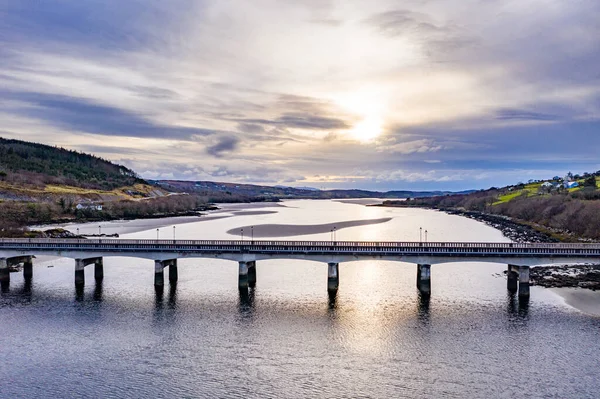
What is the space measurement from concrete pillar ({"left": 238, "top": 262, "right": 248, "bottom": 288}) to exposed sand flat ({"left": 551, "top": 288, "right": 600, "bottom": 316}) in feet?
137

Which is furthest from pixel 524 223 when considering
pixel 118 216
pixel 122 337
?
pixel 118 216

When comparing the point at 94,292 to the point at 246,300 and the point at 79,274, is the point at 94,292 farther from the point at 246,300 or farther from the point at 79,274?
the point at 246,300

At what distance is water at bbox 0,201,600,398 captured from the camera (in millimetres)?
34469

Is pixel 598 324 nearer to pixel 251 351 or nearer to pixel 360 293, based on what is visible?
pixel 360 293

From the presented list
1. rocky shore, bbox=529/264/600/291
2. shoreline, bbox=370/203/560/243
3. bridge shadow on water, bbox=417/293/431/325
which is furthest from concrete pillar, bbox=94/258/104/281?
shoreline, bbox=370/203/560/243

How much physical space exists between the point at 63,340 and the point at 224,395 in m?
20.3

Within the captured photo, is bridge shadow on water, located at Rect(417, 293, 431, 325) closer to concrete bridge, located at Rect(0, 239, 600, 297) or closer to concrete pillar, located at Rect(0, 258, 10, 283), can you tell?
concrete bridge, located at Rect(0, 239, 600, 297)

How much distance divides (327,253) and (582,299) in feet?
110

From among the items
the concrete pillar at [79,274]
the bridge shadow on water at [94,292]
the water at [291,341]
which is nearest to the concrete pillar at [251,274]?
the water at [291,341]

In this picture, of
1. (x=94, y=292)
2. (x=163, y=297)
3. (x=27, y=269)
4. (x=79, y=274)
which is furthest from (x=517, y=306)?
(x=27, y=269)

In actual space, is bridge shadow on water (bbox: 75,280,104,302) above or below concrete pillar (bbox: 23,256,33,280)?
below

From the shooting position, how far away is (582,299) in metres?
58.0

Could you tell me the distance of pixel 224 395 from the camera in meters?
33.0

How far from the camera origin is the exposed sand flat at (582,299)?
53.7 m
